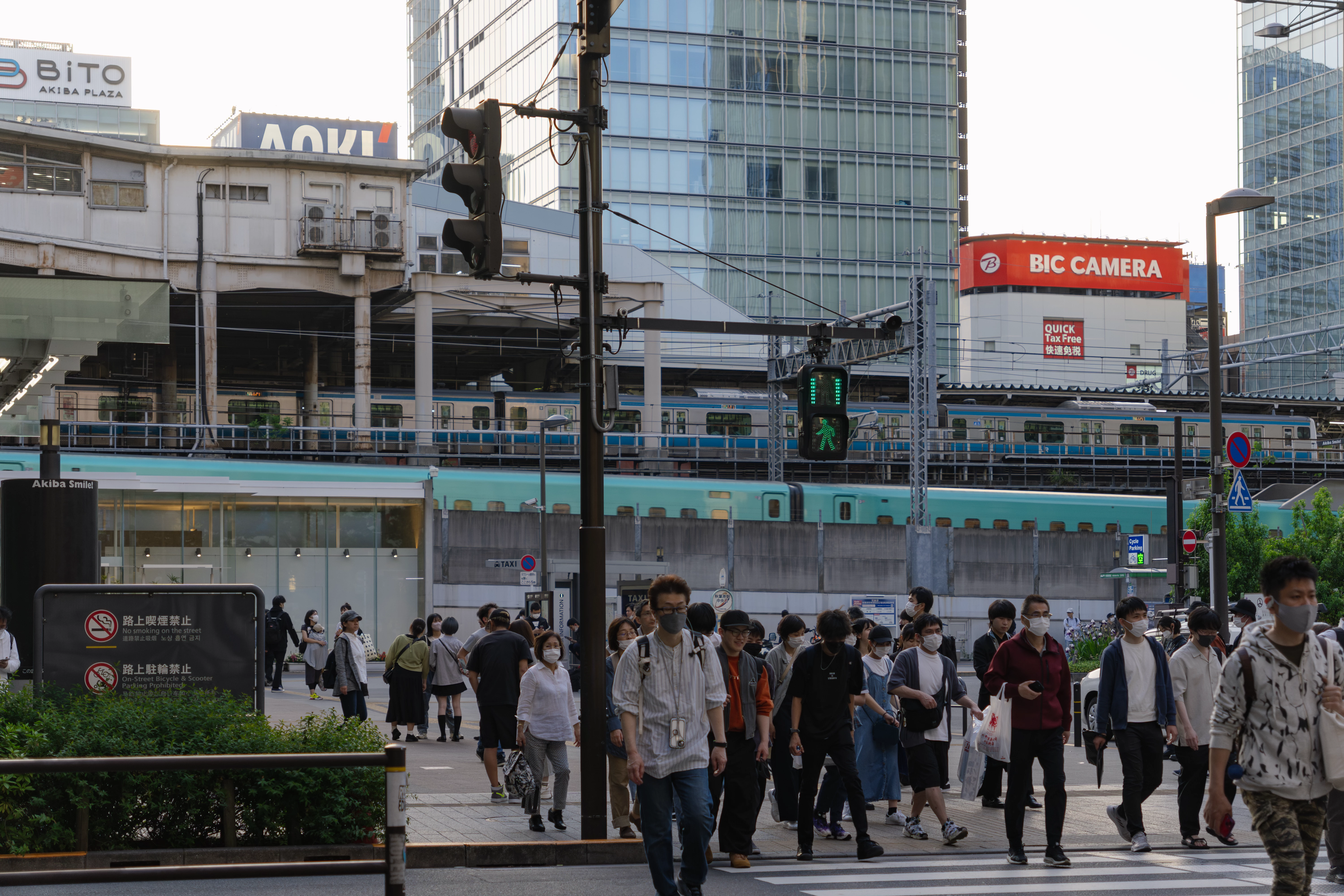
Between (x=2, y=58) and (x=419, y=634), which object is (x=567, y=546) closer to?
(x=419, y=634)

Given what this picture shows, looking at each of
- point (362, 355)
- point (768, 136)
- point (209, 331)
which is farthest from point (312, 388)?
point (768, 136)

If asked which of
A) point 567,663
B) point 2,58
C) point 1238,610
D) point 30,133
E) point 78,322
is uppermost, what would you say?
point 2,58

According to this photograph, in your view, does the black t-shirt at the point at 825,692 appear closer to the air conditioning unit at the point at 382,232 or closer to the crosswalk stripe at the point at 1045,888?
the crosswalk stripe at the point at 1045,888

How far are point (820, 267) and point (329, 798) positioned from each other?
83.6 m

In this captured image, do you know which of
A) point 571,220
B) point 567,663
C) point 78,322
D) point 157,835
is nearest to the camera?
point 157,835

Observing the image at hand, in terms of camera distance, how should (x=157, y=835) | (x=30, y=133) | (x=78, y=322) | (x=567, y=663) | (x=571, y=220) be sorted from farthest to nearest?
1. (x=571, y=220)
2. (x=30, y=133)
3. (x=567, y=663)
4. (x=78, y=322)
5. (x=157, y=835)

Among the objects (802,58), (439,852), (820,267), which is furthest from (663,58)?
(439,852)

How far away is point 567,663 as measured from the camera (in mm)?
28578

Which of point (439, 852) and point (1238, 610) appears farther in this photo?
point (1238, 610)

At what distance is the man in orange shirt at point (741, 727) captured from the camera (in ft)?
35.3

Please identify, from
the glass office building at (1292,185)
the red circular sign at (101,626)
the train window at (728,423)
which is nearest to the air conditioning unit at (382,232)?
the train window at (728,423)

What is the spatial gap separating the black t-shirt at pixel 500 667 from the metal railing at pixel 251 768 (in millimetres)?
7163

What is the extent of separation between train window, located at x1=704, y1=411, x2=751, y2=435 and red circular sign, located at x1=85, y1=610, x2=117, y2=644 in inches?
1984

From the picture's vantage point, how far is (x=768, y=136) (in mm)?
90125
